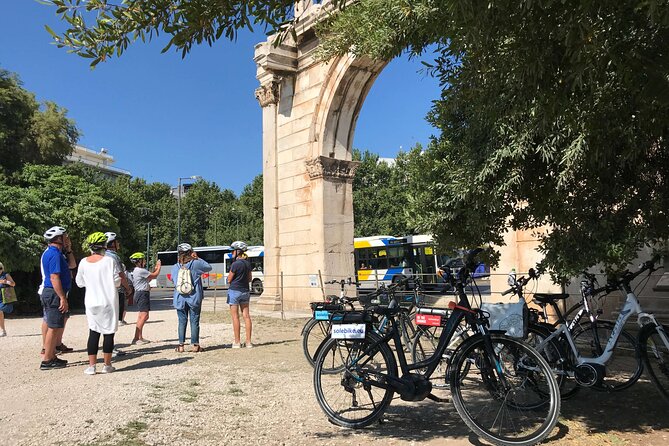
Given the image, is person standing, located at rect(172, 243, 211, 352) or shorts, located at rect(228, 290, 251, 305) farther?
shorts, located at rect(228, 290, 251, 305)

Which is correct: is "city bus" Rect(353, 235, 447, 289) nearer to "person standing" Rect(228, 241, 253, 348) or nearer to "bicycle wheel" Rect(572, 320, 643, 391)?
"person standing" Rect(228, 241, 253, 348)

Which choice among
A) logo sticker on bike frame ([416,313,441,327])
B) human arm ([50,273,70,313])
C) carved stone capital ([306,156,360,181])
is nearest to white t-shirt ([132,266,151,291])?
human arm ([50,273,70,313])

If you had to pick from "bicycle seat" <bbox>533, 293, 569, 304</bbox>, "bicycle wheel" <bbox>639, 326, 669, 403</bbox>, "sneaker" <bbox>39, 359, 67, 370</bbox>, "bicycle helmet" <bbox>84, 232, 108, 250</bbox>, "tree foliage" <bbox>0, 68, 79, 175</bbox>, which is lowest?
"sneaker" <bbox>39, 359, 67, 370</bbox>

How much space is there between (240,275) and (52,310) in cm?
265

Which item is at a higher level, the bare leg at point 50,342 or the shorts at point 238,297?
the shorts at point 238,297

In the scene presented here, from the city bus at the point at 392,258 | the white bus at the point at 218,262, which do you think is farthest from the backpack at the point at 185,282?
the white bus at the point at 218,262

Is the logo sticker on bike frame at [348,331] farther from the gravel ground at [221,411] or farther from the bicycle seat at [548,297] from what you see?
the bicycle seat at [548,297]

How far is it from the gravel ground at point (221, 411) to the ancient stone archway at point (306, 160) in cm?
776

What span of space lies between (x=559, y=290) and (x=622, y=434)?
4.73 m

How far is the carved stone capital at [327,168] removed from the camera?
14.7m

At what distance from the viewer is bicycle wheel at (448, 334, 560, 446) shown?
360 cm

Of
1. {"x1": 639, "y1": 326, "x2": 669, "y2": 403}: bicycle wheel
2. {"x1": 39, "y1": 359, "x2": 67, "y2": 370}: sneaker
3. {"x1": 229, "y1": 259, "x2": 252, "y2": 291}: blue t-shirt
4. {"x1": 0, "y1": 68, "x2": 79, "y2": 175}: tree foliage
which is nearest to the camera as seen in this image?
{"x1": 639, "y1": 326, "x2": 669, "y2": 403}: bicycle wheel

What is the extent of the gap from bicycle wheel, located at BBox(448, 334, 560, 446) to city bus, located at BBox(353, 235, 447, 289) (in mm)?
22699

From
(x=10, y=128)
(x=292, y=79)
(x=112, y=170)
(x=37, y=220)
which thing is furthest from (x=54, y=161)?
(x=112, y=170)
